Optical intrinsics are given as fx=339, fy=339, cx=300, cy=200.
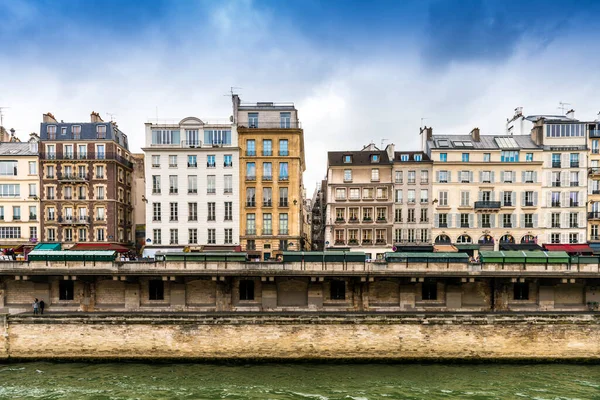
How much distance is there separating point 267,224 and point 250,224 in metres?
1.75

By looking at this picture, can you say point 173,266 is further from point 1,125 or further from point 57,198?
point 1,125

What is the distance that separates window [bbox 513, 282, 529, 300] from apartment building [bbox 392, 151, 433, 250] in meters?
13.2

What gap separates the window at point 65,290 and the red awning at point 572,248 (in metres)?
42.4

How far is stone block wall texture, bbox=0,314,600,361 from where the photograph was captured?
19.7m

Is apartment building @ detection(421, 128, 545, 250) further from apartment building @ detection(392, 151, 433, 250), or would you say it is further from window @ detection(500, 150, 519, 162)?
apartment building @ detection(392, 151, 433, 250)

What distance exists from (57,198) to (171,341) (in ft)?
83.2

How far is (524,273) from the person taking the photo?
2166 cm

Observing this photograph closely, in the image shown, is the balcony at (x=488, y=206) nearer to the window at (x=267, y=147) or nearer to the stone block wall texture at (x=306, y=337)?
the stone block wall texture at (x=306, y=337)

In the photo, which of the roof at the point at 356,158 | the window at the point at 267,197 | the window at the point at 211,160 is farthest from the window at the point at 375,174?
the window at the point at 211,160

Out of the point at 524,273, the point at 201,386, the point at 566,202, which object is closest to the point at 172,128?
the point at 201,386

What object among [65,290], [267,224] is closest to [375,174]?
[267,224]

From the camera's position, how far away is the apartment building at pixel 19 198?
116 ft

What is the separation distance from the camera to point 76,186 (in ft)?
117

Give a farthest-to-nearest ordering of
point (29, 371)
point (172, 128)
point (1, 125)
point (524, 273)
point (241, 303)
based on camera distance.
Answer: point (1, 125), point (172, 128), point (241, 303), point (524, 273), point (29, 371)
